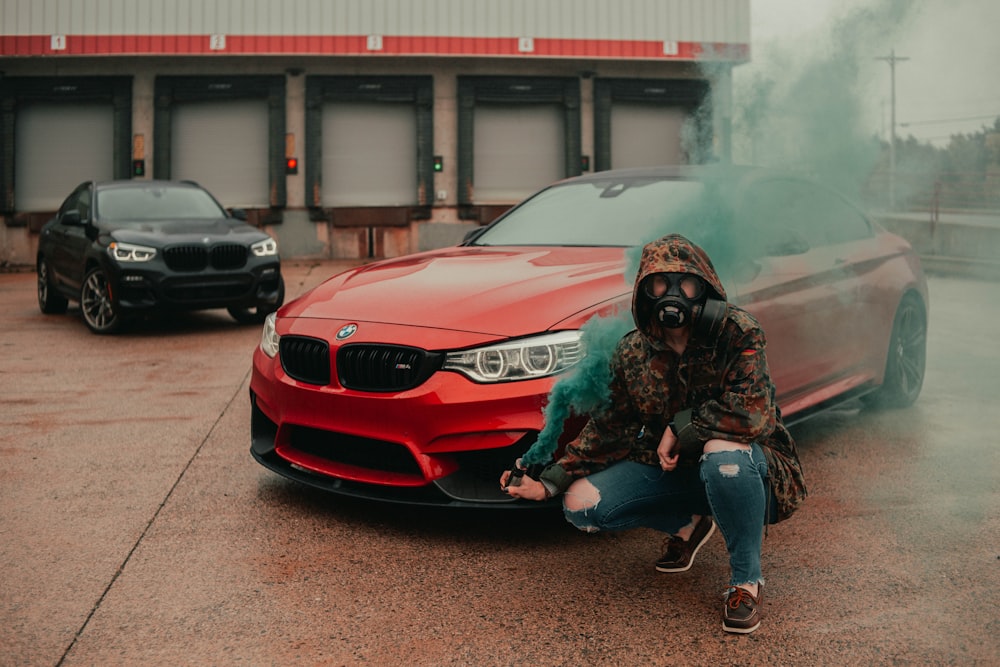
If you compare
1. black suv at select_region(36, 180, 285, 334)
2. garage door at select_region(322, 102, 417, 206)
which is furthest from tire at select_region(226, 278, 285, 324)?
garage door at select_region(322, 102, 417, 206)

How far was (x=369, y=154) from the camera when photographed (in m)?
21.1

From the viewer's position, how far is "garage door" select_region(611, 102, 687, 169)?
71.1ft

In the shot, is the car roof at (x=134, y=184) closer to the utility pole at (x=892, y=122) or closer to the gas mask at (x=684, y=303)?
→ the utility pole at (x=892, y=122)

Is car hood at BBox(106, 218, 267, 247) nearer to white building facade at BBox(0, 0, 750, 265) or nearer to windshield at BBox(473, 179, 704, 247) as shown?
windshield at BBox(473, 179, 704, 247)

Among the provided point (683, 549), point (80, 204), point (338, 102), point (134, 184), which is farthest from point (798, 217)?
point (338, 102)

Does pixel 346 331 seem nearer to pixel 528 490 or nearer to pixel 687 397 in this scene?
pixel 528 490

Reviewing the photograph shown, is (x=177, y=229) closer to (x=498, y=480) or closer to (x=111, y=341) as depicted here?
(x=111, y=341)

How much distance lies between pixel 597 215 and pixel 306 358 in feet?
6.01

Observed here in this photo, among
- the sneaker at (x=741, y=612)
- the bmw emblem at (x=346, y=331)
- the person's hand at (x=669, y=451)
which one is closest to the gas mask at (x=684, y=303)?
the person's hand at (x=669, y=451)

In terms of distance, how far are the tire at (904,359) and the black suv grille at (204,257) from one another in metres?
6.49

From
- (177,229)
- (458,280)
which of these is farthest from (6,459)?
(177,229)

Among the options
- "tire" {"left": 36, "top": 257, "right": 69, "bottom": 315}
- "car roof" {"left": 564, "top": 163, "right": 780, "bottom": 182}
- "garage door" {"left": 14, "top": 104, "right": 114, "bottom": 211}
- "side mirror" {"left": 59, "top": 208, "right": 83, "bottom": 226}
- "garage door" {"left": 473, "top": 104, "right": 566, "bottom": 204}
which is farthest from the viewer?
"garage door" {"left": 473, "top": 104, "right": 566, "bottom": 204}

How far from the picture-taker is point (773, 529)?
4.23m

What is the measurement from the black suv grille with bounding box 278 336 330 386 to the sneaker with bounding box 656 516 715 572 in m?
1.51
